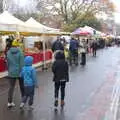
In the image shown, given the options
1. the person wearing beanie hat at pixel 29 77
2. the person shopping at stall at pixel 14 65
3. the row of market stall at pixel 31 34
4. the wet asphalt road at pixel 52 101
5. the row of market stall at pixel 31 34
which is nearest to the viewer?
the wet asphalt road at pixel 52 101

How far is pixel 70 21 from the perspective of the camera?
8312cm

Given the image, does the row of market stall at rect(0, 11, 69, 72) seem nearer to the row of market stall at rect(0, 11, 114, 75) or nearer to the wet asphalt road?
the row of market stall at rect(0, 11, 114, 75)

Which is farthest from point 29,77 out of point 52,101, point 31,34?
point 31,34

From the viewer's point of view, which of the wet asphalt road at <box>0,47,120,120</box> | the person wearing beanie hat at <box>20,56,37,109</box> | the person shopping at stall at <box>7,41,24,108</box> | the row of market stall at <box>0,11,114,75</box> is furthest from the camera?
the row of market stall at <box>0,11,114,75</box>

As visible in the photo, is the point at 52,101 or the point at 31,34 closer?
the point at 52,101

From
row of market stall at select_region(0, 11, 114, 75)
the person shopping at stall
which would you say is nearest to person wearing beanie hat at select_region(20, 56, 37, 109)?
the person shopping at stall

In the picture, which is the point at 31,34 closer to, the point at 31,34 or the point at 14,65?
the point at 31,34

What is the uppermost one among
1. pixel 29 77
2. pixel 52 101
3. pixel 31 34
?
pixel 31 34

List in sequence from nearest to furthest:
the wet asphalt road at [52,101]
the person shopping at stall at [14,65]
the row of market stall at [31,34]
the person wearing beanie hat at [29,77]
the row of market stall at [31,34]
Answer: the wet asphalt road at [52,101] < the person wearing beanie hat at [29,77] < the person shopping at stall at [14,65] < the row of market stall at [31,34] < the row of market stall at [31,34]

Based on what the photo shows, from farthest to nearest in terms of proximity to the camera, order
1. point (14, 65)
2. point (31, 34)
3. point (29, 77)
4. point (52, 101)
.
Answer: point (31, 34), point (52, 101), point (14, 65), point (29, 77)

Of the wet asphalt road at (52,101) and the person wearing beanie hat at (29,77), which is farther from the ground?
the person wearing beanie hat at (29,77)

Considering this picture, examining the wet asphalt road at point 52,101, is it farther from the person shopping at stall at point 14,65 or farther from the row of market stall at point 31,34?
the row of market stall at point 31,34

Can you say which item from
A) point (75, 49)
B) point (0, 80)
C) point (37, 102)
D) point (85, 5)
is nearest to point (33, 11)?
point (85, 5)

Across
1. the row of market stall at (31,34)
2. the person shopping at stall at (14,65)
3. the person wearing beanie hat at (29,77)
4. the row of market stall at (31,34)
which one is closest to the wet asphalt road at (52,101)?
the person wearing beanie hat at (29,77)
